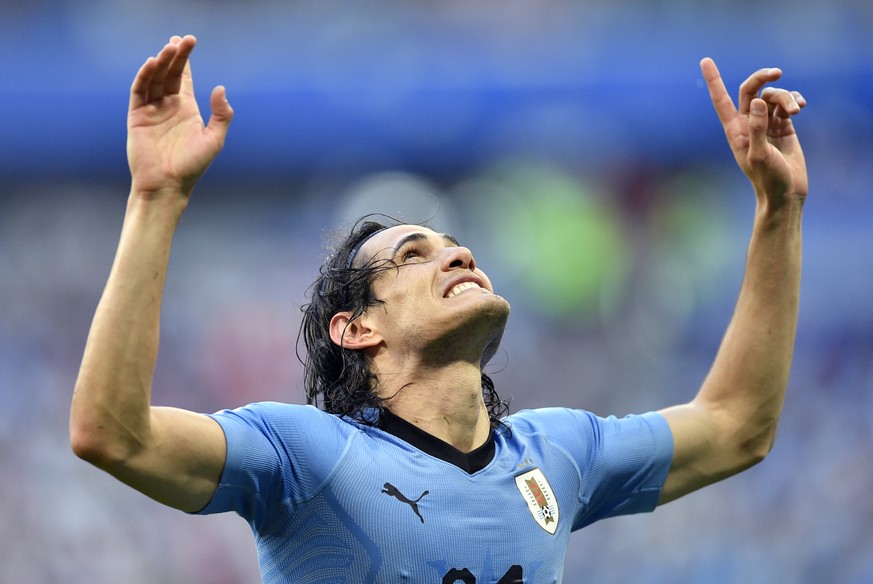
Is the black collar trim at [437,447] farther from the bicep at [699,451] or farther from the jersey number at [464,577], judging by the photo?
the bicep at [699,451]

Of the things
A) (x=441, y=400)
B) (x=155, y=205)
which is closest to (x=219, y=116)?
(x=155, y=205)

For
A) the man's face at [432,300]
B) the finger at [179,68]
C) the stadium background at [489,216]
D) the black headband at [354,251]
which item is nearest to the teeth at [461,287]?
the man's face at [432,300]

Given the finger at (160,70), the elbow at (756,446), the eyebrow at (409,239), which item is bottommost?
the elbow at (756,446)

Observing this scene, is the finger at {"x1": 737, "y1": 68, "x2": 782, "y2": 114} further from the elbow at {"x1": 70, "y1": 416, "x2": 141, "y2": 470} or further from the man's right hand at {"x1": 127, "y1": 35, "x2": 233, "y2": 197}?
the elbow at {"x1": 70, "y1": 416, "x2": 141, "y2": 470}

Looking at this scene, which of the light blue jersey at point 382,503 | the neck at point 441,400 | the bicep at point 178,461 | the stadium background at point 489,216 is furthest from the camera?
the stadium background at point 489,216

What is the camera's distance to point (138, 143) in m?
2.95

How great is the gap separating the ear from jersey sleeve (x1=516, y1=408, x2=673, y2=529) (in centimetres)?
65

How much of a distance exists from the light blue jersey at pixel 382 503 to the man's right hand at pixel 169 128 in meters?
0.68

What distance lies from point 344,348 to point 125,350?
1343 millimetres

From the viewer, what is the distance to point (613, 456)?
3.84 m

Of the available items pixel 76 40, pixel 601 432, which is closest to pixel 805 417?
pixel 601 432

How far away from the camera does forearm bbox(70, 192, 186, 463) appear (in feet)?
9.04

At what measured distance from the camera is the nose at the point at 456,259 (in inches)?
157

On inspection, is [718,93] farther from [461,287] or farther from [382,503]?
[382,503]
